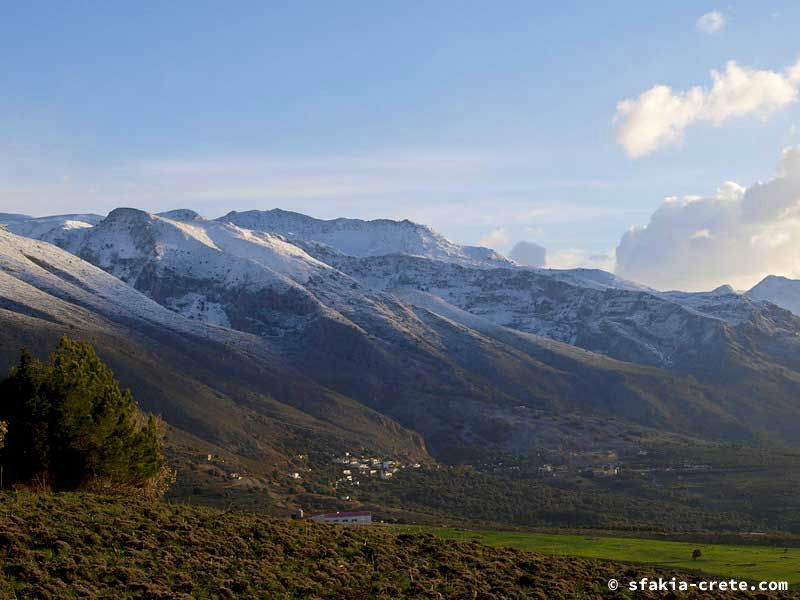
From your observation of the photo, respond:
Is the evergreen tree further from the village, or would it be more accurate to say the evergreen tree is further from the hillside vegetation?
the village

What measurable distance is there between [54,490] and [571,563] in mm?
28334

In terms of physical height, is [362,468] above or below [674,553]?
below

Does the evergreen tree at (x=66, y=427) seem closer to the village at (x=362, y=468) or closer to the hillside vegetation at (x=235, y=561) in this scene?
the hillside vegetation at (x=235, y=561)

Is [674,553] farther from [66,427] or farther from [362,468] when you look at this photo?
[362,468]

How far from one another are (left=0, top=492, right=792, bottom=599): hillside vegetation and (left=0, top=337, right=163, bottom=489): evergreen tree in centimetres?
556

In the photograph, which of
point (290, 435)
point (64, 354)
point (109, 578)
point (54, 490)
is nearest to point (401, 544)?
point (109, 578)

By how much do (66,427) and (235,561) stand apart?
1869cm

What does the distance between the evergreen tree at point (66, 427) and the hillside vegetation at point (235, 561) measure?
18.2 ft

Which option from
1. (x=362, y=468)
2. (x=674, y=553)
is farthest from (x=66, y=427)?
(x=362, y=468)

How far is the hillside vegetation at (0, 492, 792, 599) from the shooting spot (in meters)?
31.2

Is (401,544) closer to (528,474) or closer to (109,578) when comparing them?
(109,578)

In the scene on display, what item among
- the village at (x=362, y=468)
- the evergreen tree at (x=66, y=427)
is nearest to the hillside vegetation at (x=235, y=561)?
the evergreen tree at (x=66, y=427)

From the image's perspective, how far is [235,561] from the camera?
3578cm

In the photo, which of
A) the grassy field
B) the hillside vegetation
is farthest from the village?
the hillside vegetation
